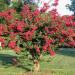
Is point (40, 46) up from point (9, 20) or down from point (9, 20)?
down

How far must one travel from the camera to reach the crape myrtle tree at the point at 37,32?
643 inches

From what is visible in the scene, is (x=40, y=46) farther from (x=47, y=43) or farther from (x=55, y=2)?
(x=55, y=2)

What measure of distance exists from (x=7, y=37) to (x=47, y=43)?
2.10 metres

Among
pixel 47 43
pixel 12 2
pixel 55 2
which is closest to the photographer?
pixel 47 43

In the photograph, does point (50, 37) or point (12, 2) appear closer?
point (50, 37)

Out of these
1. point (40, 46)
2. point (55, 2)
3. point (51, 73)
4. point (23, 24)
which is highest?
point (55, 2)

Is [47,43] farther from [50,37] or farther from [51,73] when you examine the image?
[51,73]

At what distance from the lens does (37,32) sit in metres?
16.7

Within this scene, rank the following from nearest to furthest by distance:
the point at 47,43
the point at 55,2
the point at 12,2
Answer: the point at 47,43
the point at 55,2
the point at 12,2

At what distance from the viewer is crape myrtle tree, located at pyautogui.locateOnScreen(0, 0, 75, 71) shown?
53.6 feet

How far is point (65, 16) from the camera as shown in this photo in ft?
55.2

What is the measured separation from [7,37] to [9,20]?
3.00 ft

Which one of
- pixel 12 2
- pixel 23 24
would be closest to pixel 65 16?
pixel 23 24

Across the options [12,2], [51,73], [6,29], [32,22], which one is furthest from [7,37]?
[12,2]
